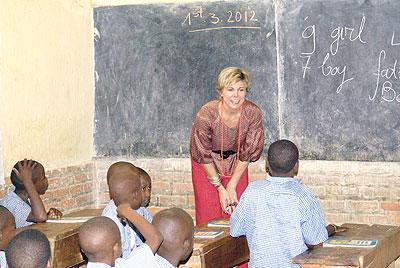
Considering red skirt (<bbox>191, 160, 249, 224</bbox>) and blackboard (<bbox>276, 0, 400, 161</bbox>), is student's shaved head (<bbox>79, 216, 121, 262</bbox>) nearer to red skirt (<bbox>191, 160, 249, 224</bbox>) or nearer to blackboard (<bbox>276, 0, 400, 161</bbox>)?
red skirt (<bbox>191, 160, 249, 224</bbox>)

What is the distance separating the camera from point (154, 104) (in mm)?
9000

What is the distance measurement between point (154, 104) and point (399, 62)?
2.25m

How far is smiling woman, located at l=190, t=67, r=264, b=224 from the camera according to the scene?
748 centimetres

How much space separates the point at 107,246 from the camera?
4504mm

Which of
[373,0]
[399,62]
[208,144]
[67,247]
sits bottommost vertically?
[67,247]

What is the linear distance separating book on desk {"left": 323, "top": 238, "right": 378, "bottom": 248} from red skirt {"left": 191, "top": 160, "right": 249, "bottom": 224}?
1863 mm

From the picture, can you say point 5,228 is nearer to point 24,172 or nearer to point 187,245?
point 187,245

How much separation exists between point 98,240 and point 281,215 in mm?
1513

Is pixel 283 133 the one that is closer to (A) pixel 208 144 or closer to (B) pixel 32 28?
(A) pixel 208 144

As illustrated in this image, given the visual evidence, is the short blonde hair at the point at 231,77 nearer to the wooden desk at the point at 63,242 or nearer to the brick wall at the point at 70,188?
the wooden desk at the point at 63,242

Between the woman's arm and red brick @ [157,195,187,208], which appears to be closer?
the woman's arm

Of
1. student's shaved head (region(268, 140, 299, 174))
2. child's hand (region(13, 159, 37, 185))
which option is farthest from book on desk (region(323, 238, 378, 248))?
child's hand (region(13, 159, 37, 185))

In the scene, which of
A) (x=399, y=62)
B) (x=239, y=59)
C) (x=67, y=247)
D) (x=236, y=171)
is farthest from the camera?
(x=239, y=59)

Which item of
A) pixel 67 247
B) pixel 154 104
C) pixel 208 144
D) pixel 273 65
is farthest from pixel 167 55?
pixel 67 247
